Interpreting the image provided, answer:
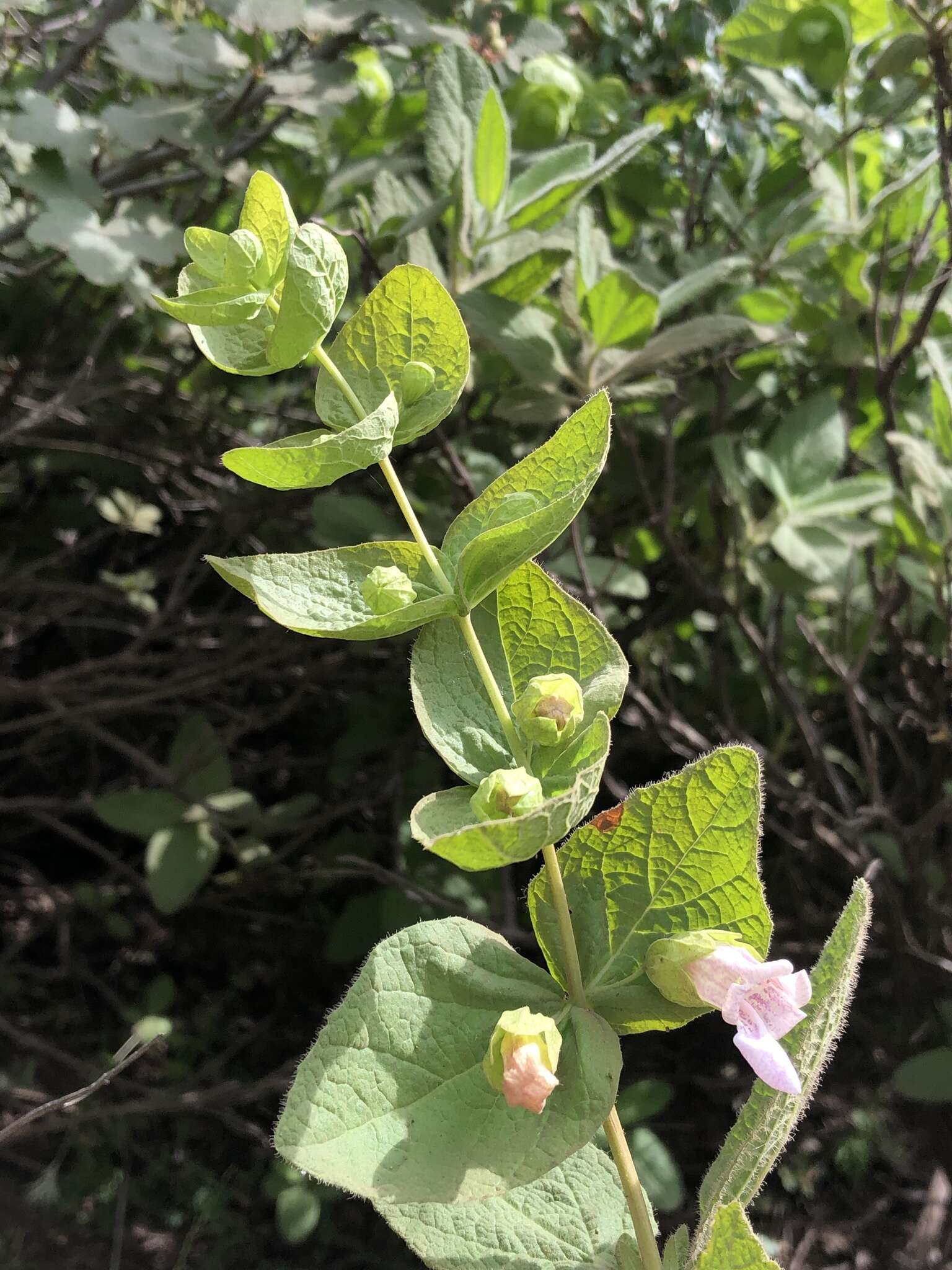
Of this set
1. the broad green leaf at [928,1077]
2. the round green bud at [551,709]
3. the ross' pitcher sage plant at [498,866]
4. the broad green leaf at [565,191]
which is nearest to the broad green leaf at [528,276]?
the broad green leaf at [565,191]

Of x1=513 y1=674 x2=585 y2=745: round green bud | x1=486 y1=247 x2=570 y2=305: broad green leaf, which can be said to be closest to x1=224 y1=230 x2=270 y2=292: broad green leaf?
x1=513 y1=674 x2=585 y2=745: round green bud

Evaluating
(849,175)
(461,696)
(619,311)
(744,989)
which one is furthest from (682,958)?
(849,175)

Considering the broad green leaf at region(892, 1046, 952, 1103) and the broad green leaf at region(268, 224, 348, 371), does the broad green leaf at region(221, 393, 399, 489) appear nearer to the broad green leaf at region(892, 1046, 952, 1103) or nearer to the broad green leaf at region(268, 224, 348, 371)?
the broad green leaf at region(268, 224, 348, 371)

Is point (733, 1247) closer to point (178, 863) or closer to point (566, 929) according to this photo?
point (566, 929)

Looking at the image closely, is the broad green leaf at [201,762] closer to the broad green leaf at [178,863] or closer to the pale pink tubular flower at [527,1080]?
the broad green leaf at [178,863]

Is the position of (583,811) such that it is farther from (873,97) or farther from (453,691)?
(873,97)

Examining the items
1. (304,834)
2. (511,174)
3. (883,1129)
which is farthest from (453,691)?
(883,1129)

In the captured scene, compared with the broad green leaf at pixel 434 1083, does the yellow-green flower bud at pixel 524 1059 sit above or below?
above
